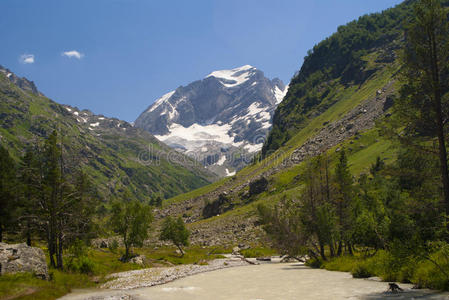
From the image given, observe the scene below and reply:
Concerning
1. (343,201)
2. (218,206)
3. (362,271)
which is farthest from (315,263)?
(218,206)

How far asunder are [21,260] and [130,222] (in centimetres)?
3323

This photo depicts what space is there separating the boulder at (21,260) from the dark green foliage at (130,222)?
96.6 ft

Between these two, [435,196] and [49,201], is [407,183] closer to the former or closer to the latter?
[435,196]

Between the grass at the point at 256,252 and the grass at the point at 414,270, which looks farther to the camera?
the grass at the point at 256,252

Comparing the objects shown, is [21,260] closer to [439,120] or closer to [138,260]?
[138,260]

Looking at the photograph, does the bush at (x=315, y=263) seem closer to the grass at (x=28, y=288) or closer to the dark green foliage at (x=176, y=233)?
the grass at (x=28, y=288)

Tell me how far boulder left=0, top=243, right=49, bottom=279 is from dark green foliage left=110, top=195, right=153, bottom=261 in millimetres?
29446

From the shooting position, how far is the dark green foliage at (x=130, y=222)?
5788 cm

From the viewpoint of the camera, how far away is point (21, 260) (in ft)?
86.0

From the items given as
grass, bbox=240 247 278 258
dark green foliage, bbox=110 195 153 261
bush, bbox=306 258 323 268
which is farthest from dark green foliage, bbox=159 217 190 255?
bush, bbox=306 258 323 268

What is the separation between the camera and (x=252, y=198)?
13012 centimetres

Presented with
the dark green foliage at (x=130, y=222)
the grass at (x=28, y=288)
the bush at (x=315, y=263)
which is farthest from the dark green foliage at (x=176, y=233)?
the grass at (x=28, y=288)

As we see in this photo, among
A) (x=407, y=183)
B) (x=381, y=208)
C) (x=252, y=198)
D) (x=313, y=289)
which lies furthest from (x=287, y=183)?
(x=313, y=289)

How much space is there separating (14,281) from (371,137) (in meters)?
139
